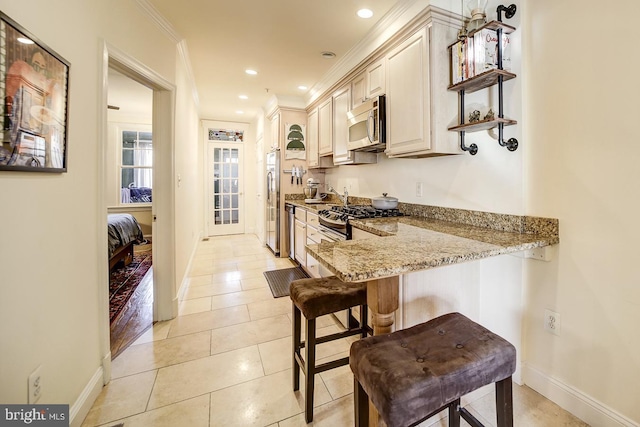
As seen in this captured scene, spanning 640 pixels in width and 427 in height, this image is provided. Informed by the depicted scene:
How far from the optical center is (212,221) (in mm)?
6355

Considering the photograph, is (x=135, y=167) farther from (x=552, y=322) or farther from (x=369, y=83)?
(x=552, y=322)

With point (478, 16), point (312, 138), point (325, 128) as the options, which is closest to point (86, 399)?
point (478, 16)

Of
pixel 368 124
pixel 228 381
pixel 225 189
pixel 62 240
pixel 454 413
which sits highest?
pixel 368 124

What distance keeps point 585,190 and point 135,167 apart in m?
6.96

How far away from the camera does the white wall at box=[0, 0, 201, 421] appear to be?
1023 mm

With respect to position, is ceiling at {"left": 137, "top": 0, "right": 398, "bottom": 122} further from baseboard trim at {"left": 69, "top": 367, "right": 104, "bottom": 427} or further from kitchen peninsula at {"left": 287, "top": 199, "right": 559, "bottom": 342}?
baseboard trim at {"left": 69, "top": 367, "right": 104, "bottom": 427}

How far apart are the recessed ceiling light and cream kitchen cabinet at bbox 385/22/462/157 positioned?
401 millimetres

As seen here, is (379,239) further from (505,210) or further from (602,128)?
(602,128)

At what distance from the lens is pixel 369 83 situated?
2627 mm

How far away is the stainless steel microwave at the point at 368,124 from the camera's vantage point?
237cm

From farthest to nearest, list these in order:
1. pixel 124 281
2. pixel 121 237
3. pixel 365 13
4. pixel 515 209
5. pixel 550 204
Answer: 1. pixel 121 237
2. pixel 124 281
3. pixel 365 13
4. pixel 515 209
5. pixel 550 204

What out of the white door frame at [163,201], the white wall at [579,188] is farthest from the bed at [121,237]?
the white wall at [579,188]

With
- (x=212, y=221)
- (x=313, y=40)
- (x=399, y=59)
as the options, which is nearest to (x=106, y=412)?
(x=399, y=59)

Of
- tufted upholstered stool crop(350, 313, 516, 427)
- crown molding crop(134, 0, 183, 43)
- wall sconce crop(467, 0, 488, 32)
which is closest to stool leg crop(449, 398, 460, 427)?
tufted upholstered stool crop(350, 313, 516, 427)
